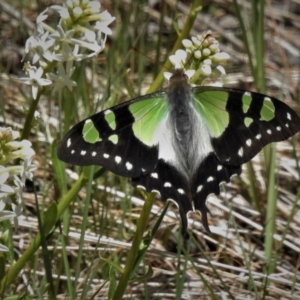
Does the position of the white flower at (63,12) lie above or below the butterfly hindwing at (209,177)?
above

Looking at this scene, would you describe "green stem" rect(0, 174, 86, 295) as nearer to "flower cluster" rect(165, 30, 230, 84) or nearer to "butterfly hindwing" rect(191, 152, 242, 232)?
"butterfly hindwing" rect(191, 152, 242, 232)

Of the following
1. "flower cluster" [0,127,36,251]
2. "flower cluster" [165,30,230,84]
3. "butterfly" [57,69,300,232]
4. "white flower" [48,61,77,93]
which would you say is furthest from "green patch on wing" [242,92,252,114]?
"flower cluster" [0,127,36,251]

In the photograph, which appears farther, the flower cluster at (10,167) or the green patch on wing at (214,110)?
the green patch on wing at (214,110)

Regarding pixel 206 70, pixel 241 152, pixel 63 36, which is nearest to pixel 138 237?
pixel 241 152

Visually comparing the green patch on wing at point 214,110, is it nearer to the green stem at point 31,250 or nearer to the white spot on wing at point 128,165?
the white spot on wing at point 128,165

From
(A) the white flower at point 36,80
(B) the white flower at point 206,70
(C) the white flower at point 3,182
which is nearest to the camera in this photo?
(C) the white flower at point 3,182

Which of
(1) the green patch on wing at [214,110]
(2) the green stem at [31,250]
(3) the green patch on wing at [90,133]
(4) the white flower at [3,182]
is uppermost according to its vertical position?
(1) the green patch on wing at [214,110]

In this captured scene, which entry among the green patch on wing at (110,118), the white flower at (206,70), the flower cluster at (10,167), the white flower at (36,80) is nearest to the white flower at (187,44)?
the white flower at (206,70)

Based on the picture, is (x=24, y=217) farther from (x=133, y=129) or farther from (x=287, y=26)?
(x=287, y=26)
